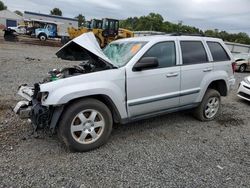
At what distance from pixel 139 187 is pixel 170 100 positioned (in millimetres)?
1939

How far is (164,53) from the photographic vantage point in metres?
4.41

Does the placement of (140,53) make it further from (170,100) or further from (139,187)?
(139,187)

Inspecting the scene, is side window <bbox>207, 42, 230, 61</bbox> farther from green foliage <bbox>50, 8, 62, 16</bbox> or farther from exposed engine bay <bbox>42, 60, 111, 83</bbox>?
green foliage <bbox>50, 8, 62, 16</bbox>

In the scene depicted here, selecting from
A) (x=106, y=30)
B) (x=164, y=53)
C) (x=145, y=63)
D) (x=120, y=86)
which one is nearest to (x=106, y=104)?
(x=120, y=86)

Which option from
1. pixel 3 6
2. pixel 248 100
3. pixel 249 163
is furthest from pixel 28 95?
pixel 3 6

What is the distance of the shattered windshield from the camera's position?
4055mm

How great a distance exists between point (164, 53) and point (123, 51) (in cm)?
75

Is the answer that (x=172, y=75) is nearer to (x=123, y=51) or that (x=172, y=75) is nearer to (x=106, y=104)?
(x=123, y=51)

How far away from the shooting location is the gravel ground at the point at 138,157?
3070mm

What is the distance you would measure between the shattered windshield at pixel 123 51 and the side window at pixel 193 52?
0.93 meters

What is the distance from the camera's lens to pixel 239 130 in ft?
16.4

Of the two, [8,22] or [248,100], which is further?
[8,22]

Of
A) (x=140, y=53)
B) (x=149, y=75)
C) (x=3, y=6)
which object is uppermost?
(x=3, y=6)

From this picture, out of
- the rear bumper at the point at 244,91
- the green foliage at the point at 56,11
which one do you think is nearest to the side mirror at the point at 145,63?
the rear bumper at the point at 244,91
